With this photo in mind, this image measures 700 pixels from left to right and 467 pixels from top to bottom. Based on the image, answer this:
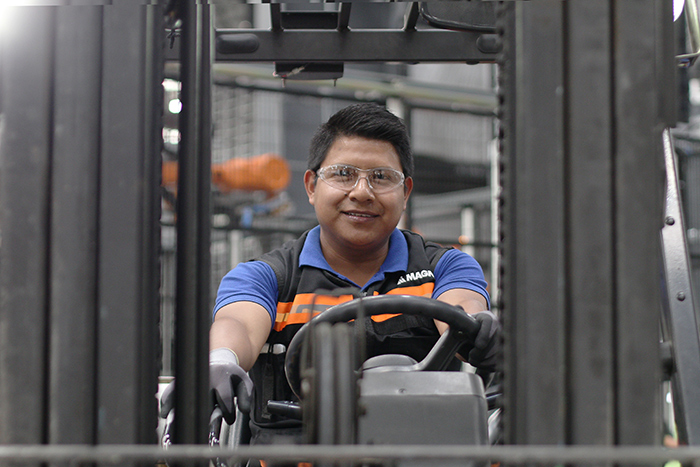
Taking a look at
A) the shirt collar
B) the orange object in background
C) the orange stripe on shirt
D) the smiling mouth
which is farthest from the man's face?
the orange object in background

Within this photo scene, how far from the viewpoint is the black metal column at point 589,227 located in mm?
1063

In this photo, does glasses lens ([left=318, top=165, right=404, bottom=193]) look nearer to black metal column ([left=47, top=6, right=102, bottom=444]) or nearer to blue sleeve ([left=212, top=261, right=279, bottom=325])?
blue sleeve ([left=212, top=261, right=279, bottom=325])

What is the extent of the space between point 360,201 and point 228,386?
41.7 inches

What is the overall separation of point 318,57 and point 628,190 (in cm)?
170

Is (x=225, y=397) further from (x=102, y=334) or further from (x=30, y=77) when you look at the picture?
(x=30, y=77)

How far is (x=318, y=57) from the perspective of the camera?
8.52 feet

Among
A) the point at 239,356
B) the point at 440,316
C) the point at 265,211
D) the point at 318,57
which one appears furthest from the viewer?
the point at 265,211

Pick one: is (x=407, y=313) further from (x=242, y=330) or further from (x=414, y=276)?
(x=414, y=276)

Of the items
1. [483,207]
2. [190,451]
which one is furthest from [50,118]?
[483,207]

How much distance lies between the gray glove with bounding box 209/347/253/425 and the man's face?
982 millimetres

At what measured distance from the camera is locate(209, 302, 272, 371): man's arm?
6.71 feet

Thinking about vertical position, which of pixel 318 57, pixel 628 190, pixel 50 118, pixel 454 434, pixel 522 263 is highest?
pixel 318 57

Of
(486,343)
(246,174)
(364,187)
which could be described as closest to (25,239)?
(486,343)

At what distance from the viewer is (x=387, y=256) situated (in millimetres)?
2646
